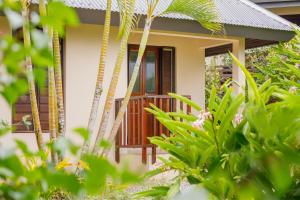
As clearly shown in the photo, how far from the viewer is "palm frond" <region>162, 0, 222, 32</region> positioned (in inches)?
338

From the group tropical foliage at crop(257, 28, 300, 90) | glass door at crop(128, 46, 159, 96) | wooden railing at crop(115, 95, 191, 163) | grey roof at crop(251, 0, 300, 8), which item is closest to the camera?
tropical foliage at crop(257, 28, 300, 90)

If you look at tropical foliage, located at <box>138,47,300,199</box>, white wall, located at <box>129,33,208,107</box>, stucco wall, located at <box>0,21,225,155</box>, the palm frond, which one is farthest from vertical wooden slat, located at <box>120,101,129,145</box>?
tropical foliage, located at <box>138,47,300,199</box>

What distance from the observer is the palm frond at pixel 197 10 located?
859 cm

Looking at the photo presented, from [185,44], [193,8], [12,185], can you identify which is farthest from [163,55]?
[12,185]

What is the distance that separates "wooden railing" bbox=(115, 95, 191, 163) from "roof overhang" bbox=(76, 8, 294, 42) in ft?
4.44

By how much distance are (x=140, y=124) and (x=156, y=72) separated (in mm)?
2596

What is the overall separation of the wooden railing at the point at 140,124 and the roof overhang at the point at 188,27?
4.44ft

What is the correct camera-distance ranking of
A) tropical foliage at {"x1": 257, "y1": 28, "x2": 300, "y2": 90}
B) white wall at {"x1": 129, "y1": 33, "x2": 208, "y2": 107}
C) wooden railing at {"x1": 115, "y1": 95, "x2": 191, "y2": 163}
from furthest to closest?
white wall at {"x1": 129, "y1": 33, "x2": 208, "y2": 107} < wooden railing at {"x1": 115, "y1": 95, "x2": 191, "y2": 163} < tropical foliage at {"x1": 257, "y1": 28, "x2": 300, "y2": 90}

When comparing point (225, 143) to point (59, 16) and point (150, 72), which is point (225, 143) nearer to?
point (59, 16)

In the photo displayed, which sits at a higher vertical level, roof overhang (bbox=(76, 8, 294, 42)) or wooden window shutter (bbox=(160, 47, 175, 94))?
roof overhang (bbox=(76, 8, 294, 42))

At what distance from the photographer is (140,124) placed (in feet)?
35.3

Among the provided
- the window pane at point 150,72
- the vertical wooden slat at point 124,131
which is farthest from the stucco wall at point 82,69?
the window pane at point 150,72

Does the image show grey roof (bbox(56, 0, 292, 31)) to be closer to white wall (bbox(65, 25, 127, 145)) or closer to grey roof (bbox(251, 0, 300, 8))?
white wall (bbox(65, 25, 127, 145))

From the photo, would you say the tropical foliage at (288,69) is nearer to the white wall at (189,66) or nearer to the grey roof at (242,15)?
the grey roof at (242,15)
